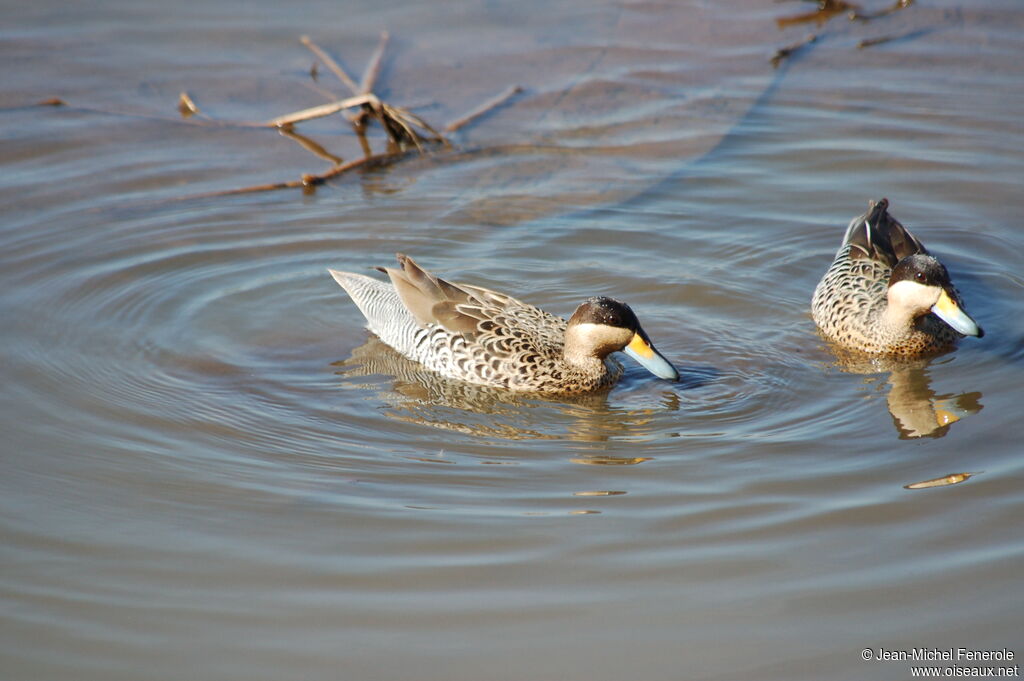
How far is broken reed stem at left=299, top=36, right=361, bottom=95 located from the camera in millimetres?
11524

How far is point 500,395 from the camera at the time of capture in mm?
7520

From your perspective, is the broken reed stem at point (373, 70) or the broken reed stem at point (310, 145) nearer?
the broken reed stem at point (310, 145)

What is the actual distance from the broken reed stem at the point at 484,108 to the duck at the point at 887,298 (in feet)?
13.3

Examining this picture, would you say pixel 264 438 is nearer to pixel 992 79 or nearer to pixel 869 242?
pixel 869 242

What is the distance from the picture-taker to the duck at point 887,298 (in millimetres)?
7641

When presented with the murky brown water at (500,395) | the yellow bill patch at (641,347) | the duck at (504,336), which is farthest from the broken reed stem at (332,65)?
the yellow bill patch at (641,347)

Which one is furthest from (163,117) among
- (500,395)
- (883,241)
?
(883,241)

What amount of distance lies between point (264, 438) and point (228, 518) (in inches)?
35.8

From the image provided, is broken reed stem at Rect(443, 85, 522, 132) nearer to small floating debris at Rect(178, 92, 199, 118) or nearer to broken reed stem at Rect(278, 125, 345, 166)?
broken reed stem at Rect(278, 125, 345, 166)

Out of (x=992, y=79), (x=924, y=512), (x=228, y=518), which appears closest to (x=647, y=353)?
(x=924, y=512)

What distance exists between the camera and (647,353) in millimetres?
7195

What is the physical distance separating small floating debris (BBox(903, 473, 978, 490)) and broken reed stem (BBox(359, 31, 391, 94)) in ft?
23.1

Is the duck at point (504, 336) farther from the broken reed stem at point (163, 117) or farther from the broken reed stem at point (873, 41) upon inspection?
the broken reed stem at point (873, 41)
